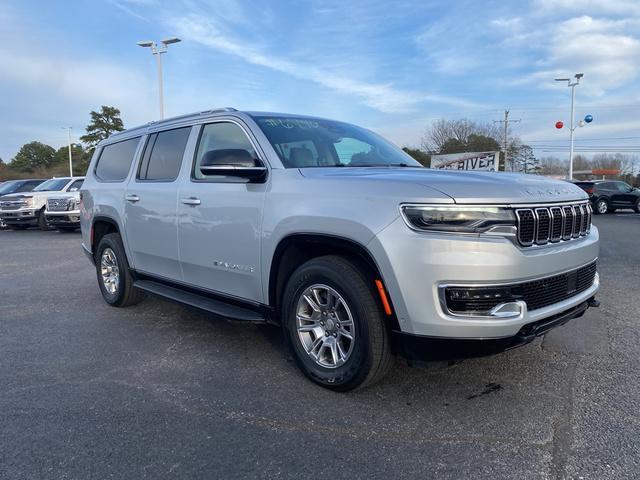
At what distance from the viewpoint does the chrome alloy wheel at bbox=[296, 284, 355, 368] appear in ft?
10.7

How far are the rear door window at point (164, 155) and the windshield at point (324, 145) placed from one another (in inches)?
38.3

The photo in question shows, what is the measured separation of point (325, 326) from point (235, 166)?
129 cm

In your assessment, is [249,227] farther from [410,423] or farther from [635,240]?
[635,240]

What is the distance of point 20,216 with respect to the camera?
1689 cm

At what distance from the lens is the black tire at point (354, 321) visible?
304 cm

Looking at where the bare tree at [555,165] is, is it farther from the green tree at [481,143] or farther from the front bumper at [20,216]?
the front bumper at [20,216]

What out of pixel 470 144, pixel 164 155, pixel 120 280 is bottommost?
pixel 120 280

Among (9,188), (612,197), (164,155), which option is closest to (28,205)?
(9,188)

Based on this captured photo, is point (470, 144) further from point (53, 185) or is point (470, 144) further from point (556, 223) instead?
point (556, 223)

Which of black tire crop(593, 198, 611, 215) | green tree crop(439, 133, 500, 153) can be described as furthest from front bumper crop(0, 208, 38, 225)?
green tree crop(439, 133, 500, 153)

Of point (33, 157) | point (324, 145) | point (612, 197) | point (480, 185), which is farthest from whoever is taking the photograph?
point (33, 157)

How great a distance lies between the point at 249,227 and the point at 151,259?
1.73m

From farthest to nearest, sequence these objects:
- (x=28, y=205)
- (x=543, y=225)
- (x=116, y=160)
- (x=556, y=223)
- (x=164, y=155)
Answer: (x=28, y=205) < (x=116, y=160) < (x=164, y=155) < (x=556, y=223) < (x=543, y=225)

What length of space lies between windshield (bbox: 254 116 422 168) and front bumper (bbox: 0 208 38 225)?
15.6 meters
